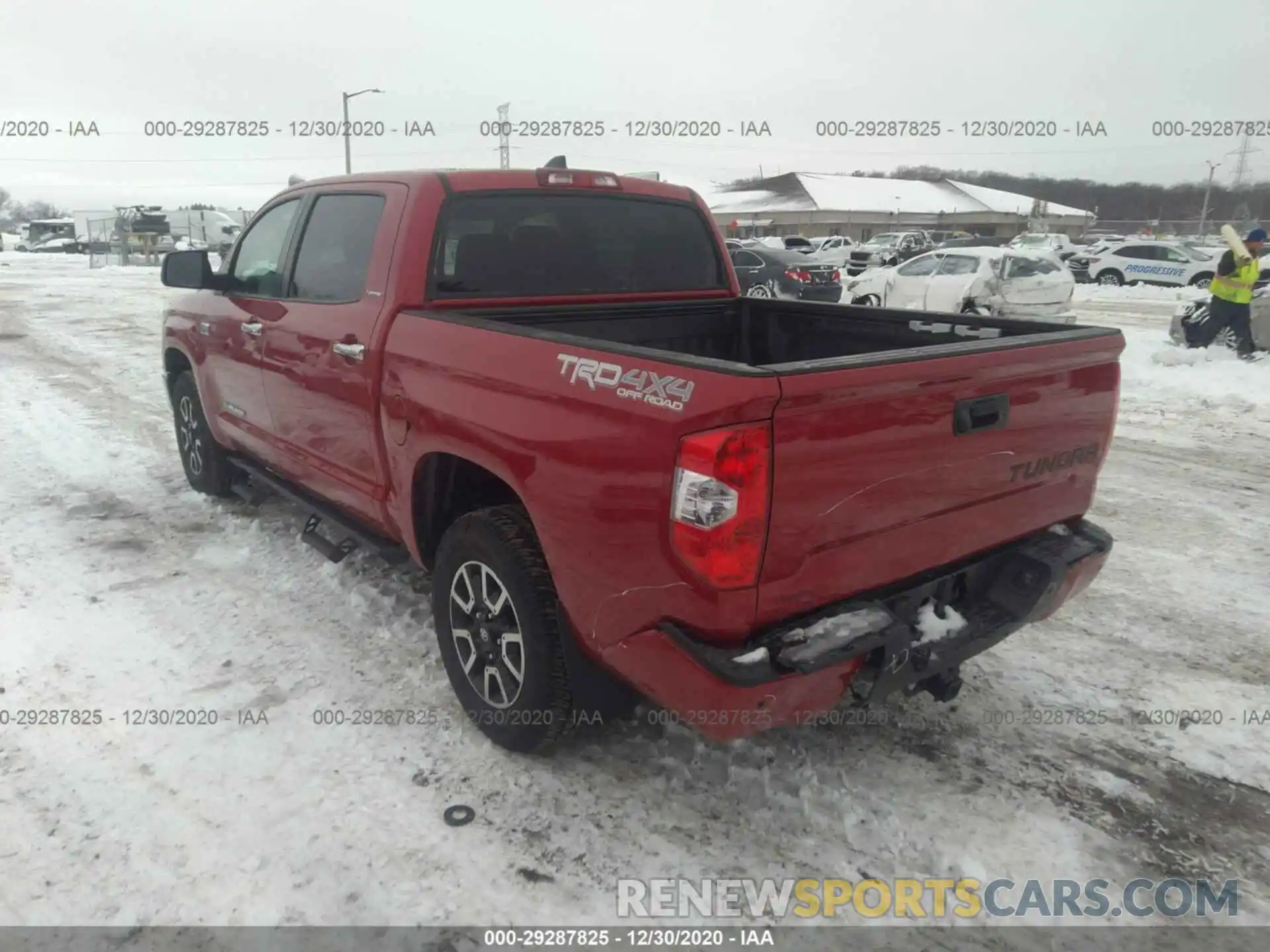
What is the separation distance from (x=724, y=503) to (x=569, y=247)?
212 cm

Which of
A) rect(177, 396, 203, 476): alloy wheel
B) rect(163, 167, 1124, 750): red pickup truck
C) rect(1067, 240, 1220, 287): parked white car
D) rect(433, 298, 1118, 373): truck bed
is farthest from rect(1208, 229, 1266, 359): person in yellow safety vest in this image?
rect(1067, 240, 1220, 287): parked white car

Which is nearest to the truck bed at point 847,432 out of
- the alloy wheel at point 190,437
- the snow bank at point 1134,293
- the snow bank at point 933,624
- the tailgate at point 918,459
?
the tailgate at point 918,459

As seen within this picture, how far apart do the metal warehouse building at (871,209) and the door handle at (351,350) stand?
5561cm

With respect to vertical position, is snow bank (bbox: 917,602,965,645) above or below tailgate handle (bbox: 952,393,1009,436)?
below

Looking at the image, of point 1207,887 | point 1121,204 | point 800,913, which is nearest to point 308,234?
point 800,913

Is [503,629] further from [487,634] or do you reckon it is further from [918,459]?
[918,459]

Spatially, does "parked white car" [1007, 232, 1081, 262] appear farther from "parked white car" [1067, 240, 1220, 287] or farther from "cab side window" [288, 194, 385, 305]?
"cab side window" [288, 194, 385, 305]

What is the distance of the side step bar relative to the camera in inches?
147

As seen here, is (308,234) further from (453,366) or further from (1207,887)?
(1207,887)

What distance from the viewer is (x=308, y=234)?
4.22m

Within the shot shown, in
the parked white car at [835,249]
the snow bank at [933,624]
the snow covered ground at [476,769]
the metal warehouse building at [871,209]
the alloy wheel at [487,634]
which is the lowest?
the snow covered ground at [476,769]

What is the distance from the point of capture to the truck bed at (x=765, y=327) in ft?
11.5

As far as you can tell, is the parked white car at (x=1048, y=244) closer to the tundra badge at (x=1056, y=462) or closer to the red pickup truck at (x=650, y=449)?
the red pickup truck at (x=650, y=449)

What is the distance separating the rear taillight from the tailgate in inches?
1.8
